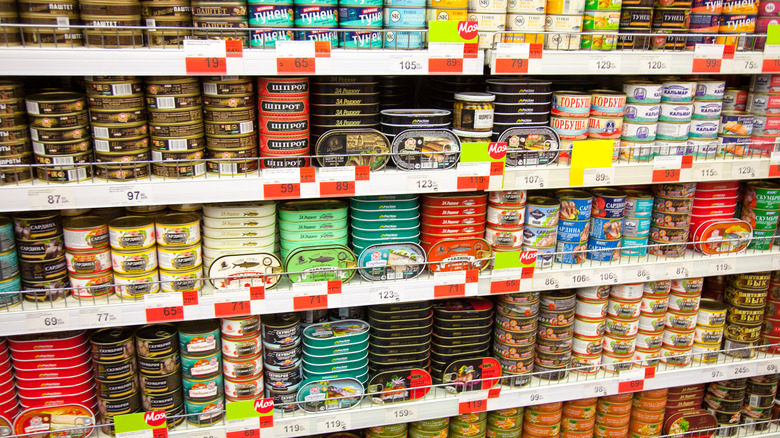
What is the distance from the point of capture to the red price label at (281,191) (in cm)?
187

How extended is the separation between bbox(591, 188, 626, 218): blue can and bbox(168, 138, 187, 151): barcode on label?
158cm

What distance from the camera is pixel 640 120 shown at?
2174mm

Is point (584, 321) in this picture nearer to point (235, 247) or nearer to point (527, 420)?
point (527, 420)

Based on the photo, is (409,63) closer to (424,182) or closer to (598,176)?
(424,182)

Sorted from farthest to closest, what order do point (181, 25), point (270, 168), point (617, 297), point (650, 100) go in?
1. point (617, 297)
2. point (650, 100)
3. point (270, 168)
4. point (181, 25)

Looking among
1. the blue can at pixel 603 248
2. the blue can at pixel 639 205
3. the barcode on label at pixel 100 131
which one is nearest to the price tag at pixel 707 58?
the blue can at pixel 639 205

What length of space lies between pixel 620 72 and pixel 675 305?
3.47ft

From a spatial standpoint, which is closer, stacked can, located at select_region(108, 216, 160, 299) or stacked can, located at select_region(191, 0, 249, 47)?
Answer: stacked can, located at select_region(191, 0, 249, 47)

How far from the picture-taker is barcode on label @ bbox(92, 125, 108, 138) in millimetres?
1774

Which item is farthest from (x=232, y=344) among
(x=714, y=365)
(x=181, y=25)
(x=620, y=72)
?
(x=714, y=365)

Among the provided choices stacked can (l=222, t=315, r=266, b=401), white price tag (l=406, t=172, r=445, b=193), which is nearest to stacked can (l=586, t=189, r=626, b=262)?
white price tag (l=406, t=172, r=445, b=193)

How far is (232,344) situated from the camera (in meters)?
2.01

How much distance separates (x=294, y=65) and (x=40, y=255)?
105 cm

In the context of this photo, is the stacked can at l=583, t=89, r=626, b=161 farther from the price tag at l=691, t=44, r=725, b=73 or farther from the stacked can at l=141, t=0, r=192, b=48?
the stacked can at l=141, t=0, r=192, b=48
